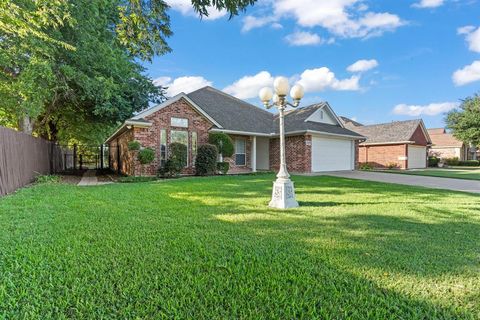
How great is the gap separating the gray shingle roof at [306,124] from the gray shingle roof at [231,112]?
133cm

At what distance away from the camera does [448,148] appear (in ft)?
126

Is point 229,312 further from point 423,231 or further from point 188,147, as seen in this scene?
point 188,147

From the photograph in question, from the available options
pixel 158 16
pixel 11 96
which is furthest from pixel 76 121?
pixel 158 16

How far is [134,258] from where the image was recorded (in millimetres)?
3131

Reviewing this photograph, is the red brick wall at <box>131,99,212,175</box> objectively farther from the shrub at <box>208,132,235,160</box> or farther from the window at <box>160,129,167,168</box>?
the shrub at <box>208,132,235,160</box>

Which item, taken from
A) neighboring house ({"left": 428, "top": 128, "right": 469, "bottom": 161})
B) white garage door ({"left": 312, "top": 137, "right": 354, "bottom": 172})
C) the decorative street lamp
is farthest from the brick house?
the decorative street lamp

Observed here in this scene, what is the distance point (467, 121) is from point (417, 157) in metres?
9.19

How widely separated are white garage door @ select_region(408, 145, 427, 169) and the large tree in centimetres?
2313

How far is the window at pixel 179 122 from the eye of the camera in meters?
13.9

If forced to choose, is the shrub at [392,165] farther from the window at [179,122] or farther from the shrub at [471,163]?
the window at [179,122]

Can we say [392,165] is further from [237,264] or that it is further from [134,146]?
[237,264]

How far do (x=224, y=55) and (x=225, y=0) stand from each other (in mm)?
12103

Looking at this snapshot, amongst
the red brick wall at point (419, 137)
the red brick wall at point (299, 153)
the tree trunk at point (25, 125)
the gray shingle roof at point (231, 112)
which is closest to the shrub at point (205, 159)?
the gray shingle roof at point (231, 112)

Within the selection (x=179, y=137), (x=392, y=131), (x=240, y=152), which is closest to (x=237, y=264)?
(x=179, y=137)
